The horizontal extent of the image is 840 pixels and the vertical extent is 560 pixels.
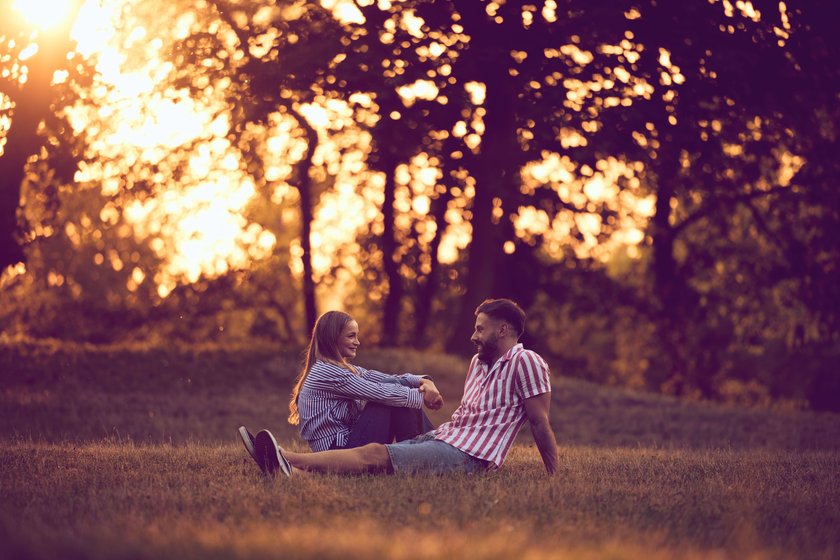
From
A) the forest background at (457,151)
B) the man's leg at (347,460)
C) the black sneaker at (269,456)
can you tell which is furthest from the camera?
the forest background at (457,151)

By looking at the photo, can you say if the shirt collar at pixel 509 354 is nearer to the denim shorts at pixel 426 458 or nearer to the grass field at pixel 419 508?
the denim shorts at pixel 426 458

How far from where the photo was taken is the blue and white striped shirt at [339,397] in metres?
8.72

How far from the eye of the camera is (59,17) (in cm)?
1622

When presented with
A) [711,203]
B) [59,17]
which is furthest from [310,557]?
[711,203]

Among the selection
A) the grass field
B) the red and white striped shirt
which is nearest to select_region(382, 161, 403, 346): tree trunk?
the grass field

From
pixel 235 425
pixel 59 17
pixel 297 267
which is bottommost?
pixel 235 425

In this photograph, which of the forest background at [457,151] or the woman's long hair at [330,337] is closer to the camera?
the woman's long hair at [330,337]

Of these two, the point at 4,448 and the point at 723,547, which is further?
the point at 4,448

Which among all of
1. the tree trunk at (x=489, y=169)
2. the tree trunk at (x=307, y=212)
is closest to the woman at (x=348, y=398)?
the tree trunk at (x=489, y=169)

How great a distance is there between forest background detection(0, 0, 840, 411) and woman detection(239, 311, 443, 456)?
7792mm

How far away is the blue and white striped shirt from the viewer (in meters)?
8.72

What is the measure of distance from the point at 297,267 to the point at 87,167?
20.9 metres

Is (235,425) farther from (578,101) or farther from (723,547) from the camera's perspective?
(723,547)

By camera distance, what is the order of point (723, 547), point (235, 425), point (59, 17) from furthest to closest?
point (235, 425) < point (59, 17) < point (723, 547)
